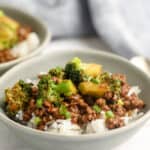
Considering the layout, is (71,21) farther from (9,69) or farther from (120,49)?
(9,69)

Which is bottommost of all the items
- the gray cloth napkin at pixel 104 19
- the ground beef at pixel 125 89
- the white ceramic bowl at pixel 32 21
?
the ground beef at pixel 125 89

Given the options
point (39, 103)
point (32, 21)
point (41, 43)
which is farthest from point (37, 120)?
point (32, 21)

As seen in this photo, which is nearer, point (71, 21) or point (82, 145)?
point (82, 145)

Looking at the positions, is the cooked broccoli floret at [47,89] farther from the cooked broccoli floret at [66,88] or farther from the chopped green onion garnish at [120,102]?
the chopped green onion garnish at [120,102]

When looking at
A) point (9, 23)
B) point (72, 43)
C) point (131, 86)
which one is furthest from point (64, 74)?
point (72, 43)

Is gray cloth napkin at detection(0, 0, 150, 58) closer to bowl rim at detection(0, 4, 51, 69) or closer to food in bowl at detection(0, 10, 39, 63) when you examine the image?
bowl rim at detection(0, 4, 51, 69)

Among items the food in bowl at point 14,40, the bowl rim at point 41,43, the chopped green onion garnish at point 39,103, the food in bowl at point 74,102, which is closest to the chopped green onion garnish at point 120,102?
the food in bowl at point 74,102
